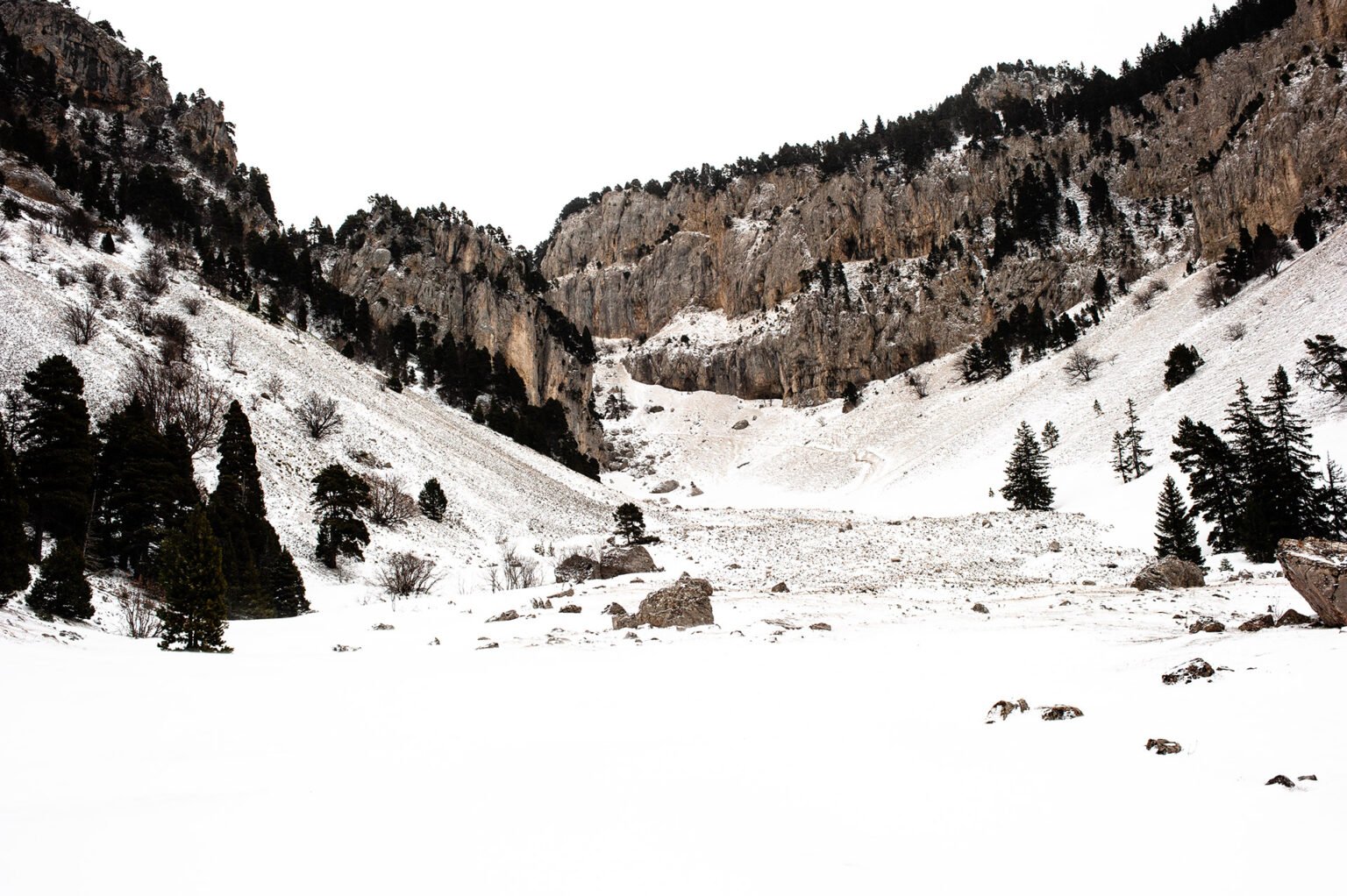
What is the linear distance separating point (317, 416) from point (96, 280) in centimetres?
1547

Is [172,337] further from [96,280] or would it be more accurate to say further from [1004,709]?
[1004,709]

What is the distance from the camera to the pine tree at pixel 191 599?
443 inches

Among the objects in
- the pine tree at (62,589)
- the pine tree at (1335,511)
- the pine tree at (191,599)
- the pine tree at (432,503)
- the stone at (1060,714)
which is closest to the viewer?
the stone at (1060,714)

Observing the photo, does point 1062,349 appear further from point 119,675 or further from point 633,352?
point 119,675

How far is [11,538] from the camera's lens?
1196cm

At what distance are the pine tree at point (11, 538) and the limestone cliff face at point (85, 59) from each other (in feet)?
288

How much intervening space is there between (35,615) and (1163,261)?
113 meters

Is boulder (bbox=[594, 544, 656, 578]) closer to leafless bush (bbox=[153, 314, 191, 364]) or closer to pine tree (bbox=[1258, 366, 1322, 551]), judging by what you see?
pine tree (bbox=[1258, 366, 1322, 551])

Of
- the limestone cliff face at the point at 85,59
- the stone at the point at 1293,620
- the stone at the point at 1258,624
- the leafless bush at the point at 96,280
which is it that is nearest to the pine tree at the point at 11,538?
the stone at the point at 1258,624

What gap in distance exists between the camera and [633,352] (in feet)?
424

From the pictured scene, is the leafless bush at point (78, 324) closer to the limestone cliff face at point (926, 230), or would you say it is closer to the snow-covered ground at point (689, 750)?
the snow-covered ground at point (689, 750)

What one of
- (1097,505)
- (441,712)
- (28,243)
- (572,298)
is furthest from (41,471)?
(572,298)

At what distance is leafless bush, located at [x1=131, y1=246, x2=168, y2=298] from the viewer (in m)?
40.5

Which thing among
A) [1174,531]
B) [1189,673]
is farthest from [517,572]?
[1174,531]
